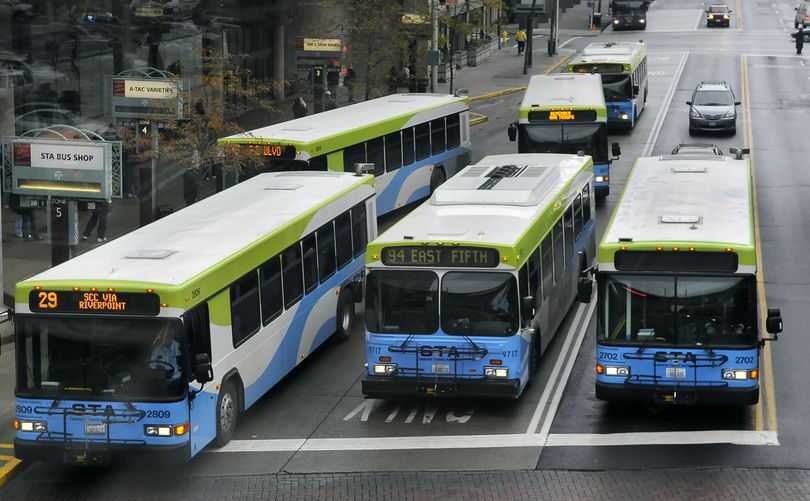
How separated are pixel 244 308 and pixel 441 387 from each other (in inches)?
120

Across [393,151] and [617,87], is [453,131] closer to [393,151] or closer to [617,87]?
[393,151]

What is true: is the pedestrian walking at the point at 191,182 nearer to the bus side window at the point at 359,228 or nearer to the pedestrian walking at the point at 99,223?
the pedestrian walking at the point at 99,223

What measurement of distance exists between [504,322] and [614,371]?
1706 millimetres

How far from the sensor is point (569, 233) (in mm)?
23375

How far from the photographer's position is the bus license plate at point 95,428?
15359 mm

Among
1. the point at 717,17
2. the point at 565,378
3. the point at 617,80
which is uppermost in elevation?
the point at 717,17

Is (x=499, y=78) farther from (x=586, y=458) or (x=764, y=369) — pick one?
(x=586, y=458)

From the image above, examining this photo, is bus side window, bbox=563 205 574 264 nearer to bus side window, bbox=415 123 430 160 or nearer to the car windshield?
bus side window, bbox=415 123 430 160

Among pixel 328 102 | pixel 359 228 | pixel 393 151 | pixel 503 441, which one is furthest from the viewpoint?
pixel 328 102

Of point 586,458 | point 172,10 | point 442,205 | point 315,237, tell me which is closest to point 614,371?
point 586,458

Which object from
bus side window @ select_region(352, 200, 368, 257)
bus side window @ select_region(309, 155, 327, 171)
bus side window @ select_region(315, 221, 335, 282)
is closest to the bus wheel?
bus side window @ select_region(309, 155, 327, 171)

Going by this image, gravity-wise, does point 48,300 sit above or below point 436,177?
above

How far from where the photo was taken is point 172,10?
42.2 m

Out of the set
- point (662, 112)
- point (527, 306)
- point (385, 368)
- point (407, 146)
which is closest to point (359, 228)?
point (385, 368)
